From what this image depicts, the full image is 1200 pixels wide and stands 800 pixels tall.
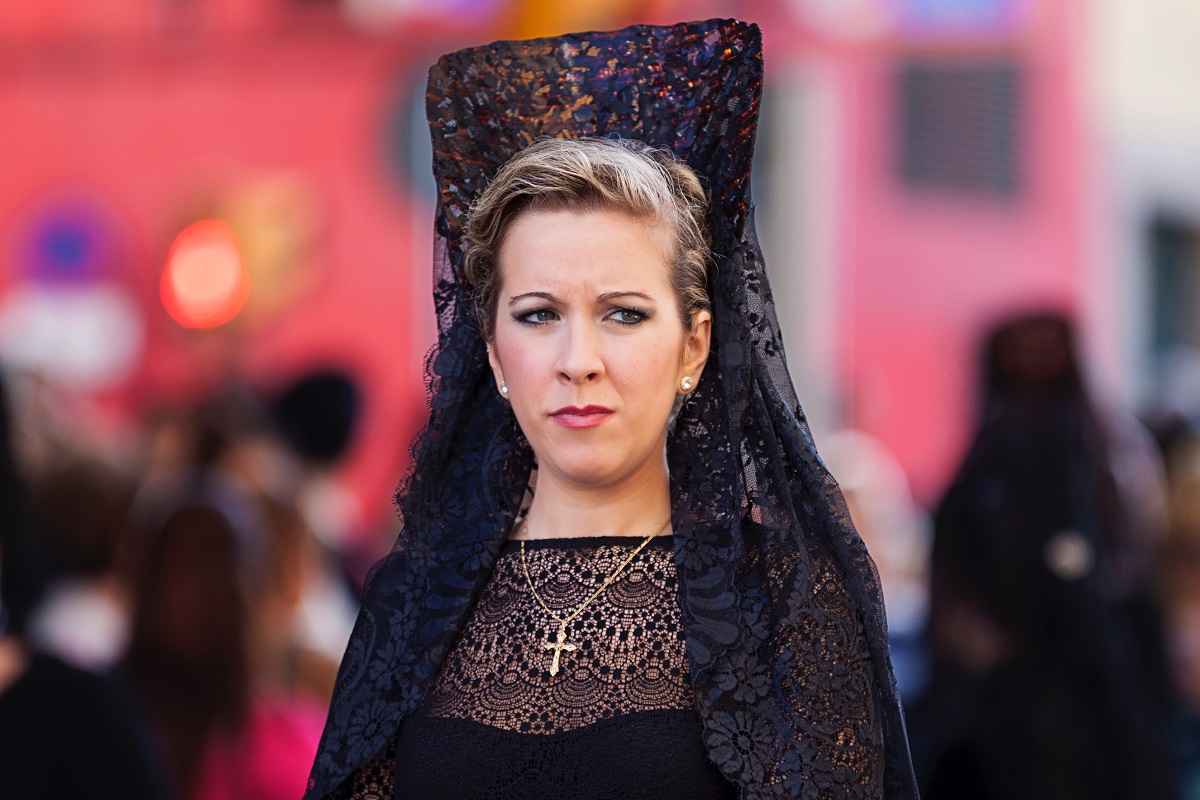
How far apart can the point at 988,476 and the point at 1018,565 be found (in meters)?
0.35

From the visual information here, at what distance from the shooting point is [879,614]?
8.14 ft

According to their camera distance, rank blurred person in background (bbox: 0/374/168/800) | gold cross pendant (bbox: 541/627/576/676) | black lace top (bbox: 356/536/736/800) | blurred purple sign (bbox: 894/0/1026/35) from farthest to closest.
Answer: blurred purple sign (bbox: 894/0/1026/35) < blurred person in background (bbox: 0/374/168/800) < gold cross pendant (bbox: 541/627/576/676) < black lace top (bbox: 356/536/736/800)

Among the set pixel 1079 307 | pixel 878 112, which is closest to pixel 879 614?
pixel 878 112

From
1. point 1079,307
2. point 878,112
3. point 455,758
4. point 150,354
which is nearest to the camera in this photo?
point 455,758

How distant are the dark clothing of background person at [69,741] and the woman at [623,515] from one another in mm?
1307

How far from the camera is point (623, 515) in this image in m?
2.59

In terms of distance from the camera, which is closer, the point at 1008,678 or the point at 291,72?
the point at 1008,678

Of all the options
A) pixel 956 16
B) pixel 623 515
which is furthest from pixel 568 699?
pixel 956 16

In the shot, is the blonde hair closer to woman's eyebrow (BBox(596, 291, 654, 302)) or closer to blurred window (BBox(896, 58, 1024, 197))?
woman's eyebrow (BBox(596, 291, 654, 302))

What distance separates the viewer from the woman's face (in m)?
2.45

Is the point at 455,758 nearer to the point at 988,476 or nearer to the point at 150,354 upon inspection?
the point at 988,476

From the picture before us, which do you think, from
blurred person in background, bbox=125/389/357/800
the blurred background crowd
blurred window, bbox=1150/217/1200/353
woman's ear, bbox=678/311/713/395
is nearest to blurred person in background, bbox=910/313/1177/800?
the blurred background crowd

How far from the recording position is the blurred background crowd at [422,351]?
4570 mm

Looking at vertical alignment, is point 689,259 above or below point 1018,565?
above
